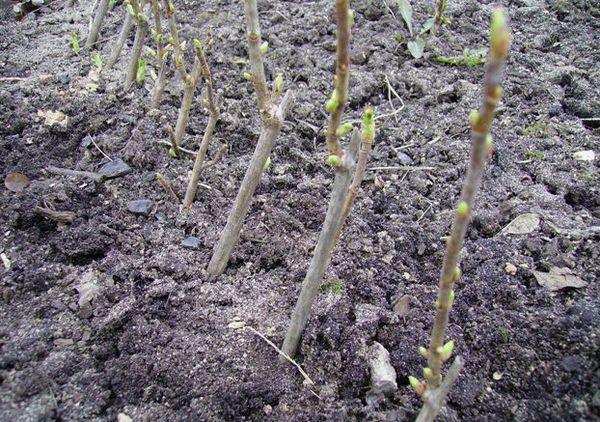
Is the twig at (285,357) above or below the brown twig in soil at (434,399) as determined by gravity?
below

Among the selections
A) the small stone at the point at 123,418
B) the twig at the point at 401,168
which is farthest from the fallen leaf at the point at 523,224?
the small stone at the point at 123,418

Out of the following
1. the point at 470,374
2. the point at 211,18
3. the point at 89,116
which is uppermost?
the point at 211,18

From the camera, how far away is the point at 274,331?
1479 mm

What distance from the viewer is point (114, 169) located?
6.61 ft

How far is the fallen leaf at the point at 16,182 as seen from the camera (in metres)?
1.96

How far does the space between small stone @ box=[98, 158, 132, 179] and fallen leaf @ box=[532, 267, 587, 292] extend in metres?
1.49

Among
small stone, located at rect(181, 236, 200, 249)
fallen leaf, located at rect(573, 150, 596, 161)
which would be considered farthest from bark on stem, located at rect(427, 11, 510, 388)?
fallen leaf, located at rect(573, 150, 596, 161)

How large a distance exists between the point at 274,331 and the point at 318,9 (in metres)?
2.06

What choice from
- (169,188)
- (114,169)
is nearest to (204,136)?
(169,188)

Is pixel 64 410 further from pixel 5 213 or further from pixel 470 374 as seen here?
pixel 470 374

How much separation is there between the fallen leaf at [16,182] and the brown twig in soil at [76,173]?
9 cm

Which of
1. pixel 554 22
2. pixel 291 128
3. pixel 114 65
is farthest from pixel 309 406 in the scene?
pixel 554 22

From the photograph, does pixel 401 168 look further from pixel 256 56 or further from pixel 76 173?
pixel 76 173

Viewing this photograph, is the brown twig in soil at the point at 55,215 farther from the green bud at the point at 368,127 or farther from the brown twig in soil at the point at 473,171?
the brown twig in soil at the point at 473,171
